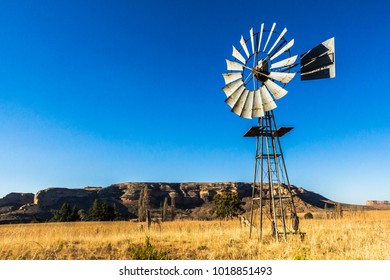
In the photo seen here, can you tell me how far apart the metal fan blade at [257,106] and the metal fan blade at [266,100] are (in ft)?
0.34

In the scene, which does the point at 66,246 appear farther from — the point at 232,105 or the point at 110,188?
the point at 110,188

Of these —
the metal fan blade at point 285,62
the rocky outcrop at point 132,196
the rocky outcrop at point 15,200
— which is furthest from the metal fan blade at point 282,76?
the rocky outcrop at point 15,200

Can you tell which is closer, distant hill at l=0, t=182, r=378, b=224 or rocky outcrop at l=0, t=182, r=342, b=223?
distant hill at l=0, t=182, r=378, b=224

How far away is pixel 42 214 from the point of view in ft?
283

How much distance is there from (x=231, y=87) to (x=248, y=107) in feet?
3.01

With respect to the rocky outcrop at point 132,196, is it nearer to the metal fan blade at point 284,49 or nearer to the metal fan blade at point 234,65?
the metal fan blade at point 234,65

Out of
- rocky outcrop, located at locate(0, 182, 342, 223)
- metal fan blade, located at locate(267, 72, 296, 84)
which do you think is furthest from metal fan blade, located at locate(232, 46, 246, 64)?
rocky outcrop, located at locate(0, 182, 342, 223)

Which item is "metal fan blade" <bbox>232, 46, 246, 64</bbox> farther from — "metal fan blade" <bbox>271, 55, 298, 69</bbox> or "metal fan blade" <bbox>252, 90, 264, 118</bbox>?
"metal fan blade" <bbox>252, 90, 264, 118</bbox>

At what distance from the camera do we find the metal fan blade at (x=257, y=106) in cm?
880

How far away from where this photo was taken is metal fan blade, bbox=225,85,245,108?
919cm

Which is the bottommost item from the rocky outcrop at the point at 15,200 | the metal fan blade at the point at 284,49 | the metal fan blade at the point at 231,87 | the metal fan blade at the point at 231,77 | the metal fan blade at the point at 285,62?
the rocky outcrop at the point at 15,200

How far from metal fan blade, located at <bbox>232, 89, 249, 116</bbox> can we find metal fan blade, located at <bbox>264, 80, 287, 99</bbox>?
72 centimetres
